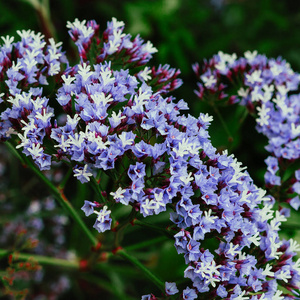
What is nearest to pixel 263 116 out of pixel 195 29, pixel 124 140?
pixel 124 140

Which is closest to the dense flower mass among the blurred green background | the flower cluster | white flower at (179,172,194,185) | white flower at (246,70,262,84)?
white flower at (179,172,194,185)

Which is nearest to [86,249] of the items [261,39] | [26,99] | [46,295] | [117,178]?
[46,295]

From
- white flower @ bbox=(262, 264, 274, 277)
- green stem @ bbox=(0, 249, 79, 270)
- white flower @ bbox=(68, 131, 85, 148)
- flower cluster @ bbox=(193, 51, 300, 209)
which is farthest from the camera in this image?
green stem @ bbox=(0, 249, 79, 270)

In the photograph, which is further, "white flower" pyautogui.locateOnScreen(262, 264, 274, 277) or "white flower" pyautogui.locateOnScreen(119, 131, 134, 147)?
"white flower" pyautogui.locateOnScreen(262, 264, 274, 277)

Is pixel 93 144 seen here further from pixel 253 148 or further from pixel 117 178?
pixel 253 148

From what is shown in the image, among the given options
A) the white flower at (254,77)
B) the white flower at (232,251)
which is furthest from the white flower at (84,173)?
the white flower at (254,77)

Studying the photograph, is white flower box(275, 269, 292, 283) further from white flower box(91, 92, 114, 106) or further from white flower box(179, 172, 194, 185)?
white flower box(91, 92, 114, 106)

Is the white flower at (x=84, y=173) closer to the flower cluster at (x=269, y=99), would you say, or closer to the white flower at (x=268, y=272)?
the white flower at (x=268, y=272)
